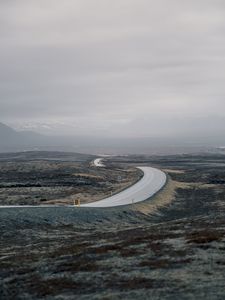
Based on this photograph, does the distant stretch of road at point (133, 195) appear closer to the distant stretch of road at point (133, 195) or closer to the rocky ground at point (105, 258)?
the distant stretch of road at point (133, 195)

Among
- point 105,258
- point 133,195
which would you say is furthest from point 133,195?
point 105,258

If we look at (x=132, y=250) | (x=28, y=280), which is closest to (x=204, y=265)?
(x=132, y=250)

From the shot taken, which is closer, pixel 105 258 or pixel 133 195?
pixel 105 258

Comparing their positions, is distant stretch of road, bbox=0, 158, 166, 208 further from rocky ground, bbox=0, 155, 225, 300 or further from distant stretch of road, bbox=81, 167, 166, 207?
rocky ground, bbox=0, 155, 225, 300

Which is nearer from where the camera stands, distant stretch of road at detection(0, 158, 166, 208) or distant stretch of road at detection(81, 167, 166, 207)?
distant stretch of road at detection(0, 158, 166, 208)

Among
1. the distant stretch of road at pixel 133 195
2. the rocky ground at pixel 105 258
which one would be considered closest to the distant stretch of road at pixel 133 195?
the distant stretch of road at pixel 133 195

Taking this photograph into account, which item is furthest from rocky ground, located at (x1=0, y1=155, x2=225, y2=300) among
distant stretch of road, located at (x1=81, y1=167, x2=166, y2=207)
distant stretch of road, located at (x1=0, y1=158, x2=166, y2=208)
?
distant stretch of road, located at (x1=81, y1=167, x2=166, y2=207)

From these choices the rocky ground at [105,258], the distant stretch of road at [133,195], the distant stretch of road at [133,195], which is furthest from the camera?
the distant stretch of road at [133,195]

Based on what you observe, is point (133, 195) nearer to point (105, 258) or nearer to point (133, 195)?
point (133, 195)
